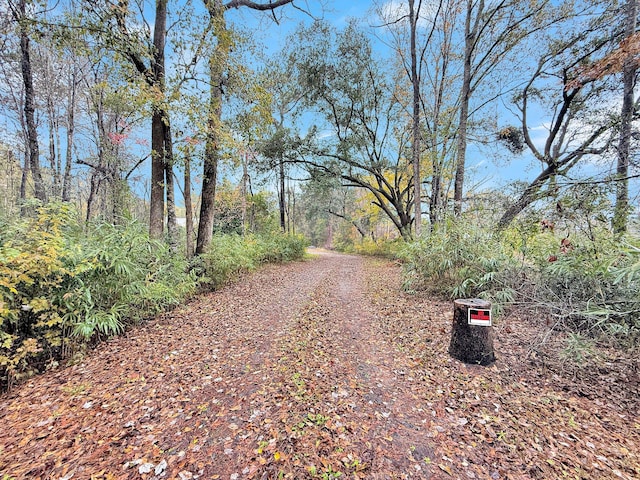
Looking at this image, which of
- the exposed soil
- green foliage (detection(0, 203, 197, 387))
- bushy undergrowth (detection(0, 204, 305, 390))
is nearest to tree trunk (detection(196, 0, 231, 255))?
bushy undergrowth (detection(0, 204, 305, 390))

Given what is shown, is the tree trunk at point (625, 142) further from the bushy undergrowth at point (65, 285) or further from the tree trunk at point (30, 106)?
the tree trunk at point (30, 106)

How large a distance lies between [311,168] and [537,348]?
10101mm

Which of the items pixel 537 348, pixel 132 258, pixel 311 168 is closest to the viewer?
pixel 537 348

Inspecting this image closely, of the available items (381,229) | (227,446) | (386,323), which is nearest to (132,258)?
(227,446)

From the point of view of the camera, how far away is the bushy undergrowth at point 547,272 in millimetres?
2291

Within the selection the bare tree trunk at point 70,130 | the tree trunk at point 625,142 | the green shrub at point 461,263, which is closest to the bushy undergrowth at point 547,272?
the green shrub at point 461,263

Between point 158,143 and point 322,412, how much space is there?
5.46m

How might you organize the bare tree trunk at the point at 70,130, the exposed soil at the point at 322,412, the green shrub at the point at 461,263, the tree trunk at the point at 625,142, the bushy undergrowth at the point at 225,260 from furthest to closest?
1. the bare tree trunk at the point at 70,130
2. the bushy undergrowth at the point at 225,260
3. the green shrub at the point at 461,263
4. the tree trunk at the point at 625,142
5. the exposed soil at the point at 322,412

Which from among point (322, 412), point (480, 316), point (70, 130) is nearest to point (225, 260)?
point (322, 412)

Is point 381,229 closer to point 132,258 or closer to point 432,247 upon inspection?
point 432,247

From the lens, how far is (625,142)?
3711 millimetres

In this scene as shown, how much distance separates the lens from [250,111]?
589cm

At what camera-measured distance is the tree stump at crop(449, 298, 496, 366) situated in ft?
8.64

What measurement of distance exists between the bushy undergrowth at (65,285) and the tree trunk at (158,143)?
4.29 ft
